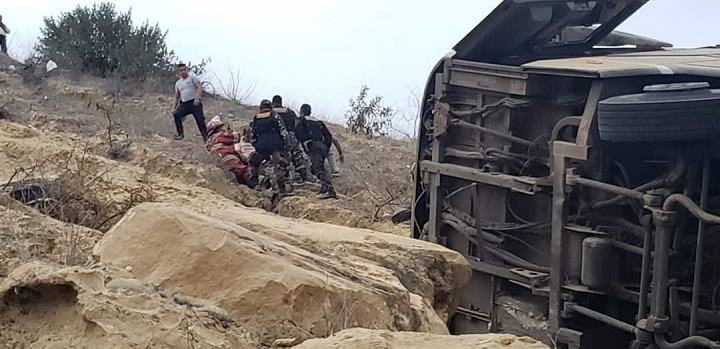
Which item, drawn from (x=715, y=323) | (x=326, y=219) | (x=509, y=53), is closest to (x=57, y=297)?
(x=715, y=323)

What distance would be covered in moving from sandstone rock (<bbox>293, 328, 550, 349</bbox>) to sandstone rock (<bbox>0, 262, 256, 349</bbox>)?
353 millimetres

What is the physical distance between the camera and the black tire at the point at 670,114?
5082 mm

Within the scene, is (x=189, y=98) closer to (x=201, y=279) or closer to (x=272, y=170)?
(x=272, y=170)

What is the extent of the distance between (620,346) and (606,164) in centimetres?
104

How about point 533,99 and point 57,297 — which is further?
point 533,99

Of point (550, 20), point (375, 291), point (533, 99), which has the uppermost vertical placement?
point (550, 20)

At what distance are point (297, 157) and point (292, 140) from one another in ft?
0.79

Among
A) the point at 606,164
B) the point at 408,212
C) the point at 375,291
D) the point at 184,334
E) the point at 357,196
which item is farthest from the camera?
the point at 357,196

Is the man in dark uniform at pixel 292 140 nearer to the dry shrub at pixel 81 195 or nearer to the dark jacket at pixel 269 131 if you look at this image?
the dark jacket at pixel 269 131

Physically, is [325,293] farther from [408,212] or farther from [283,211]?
[283,211]

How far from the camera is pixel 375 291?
4.20 m

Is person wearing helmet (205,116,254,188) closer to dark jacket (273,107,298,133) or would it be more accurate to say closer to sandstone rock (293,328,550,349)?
dark jacket (273,107,298,133)

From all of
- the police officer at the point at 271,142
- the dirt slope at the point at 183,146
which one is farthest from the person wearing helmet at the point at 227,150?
the police officer at the point at 271,142

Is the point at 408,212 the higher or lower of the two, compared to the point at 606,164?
lower
